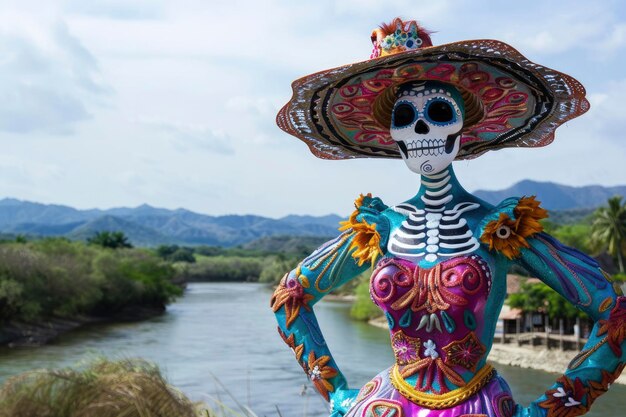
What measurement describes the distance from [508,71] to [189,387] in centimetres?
1793

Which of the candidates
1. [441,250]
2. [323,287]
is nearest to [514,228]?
[441,250]

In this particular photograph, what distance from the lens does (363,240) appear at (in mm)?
3123

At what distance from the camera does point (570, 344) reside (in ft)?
85.4

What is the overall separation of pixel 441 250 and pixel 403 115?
0.54 meters

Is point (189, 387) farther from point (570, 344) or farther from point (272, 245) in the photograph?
point (272, 245)

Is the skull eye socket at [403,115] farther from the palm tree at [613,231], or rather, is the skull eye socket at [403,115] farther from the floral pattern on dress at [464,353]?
the palm tree at [613,231]

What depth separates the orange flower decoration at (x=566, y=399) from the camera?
2715 millimetres

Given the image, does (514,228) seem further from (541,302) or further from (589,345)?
(541,302)

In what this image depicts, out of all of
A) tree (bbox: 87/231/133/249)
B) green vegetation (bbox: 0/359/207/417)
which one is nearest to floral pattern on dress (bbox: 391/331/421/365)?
green vegetation (bbox: 0/359/207/417)

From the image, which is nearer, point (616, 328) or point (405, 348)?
point (616, 328)

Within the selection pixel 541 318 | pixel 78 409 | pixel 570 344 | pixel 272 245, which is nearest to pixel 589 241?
pixel 541 318

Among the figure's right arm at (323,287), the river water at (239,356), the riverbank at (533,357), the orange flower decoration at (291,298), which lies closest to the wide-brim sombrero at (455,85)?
the figure's right arm at (323,287)

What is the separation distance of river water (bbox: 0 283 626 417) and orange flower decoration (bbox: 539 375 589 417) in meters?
10.7

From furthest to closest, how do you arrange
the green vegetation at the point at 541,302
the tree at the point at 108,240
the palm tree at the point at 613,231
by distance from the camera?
the tree at the point at 108,240
the palm tree at the point at 613,231
the green vegetation at the point at 541,302
